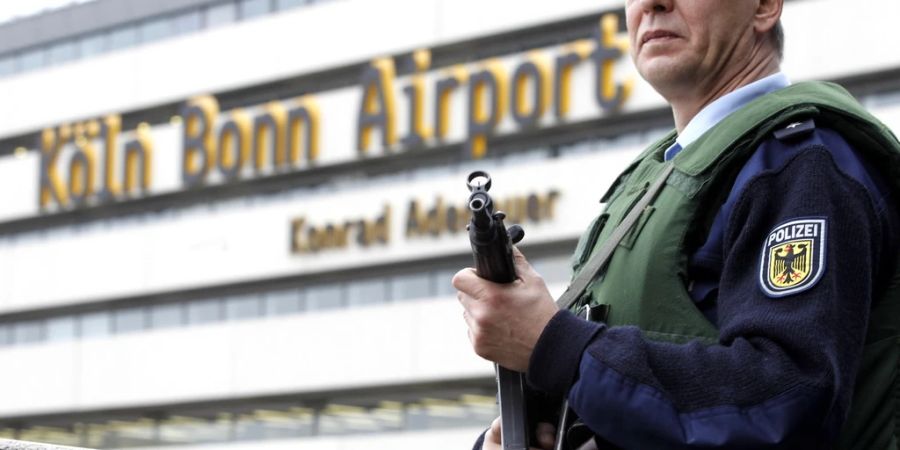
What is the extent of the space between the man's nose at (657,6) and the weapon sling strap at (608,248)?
11.6 inches

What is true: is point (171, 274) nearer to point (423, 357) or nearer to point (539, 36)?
point (423, 357)

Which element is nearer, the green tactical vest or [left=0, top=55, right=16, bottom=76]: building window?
the green tactical vest

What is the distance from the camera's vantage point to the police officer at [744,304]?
2.04 m

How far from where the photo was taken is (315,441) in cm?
3212

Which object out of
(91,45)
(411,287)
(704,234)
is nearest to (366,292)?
(411,287)

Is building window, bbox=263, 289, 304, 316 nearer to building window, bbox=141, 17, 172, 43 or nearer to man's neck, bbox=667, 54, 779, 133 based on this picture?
building window, bbox=141, 17, 172, 43

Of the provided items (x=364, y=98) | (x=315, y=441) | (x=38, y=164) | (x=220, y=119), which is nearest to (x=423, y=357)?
(x=315, y=441)

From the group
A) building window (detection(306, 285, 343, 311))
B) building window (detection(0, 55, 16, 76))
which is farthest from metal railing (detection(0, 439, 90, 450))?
building window (detection(0, 55, 16, 76))

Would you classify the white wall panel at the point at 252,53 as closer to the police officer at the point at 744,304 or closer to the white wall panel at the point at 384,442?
the white wall panel at the point at 384,442

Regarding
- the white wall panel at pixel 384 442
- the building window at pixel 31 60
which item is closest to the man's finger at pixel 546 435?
the white wall panel at pixel 384 442

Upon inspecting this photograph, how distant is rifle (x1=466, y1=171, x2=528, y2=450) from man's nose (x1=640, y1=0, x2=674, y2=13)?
1.71ft

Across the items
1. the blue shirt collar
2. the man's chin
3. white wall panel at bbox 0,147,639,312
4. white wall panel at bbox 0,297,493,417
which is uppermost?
white wall panel at bbox 0,147,639,312

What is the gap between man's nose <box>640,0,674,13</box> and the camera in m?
2.57

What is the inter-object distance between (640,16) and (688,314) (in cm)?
62
